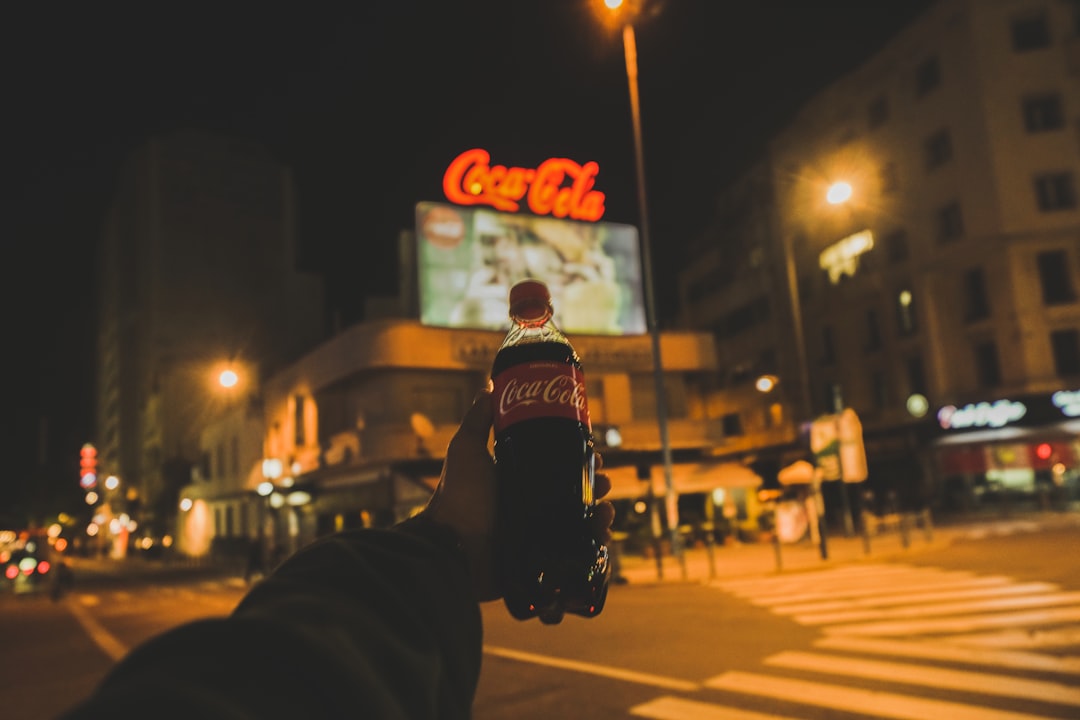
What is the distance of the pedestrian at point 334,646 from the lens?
87cm

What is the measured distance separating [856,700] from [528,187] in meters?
30.9

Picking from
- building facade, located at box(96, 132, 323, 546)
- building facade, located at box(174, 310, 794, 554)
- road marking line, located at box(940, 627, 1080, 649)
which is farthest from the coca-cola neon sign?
building facade, located at box(96, 132, 323, 546)

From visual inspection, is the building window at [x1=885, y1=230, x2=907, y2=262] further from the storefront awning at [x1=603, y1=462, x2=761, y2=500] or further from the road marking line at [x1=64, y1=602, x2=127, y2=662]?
the road marking line at [x1=64, y1=602, x2=127, y2=662]

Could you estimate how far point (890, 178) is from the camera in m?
42.2

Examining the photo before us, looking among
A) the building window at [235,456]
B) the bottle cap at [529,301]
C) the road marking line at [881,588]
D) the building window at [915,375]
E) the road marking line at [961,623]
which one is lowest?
the road marking line at [881,588]

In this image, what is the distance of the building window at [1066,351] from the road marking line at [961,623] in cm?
2954

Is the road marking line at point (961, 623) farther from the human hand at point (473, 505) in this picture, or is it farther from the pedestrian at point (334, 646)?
the pedestrian at point (334, 646)

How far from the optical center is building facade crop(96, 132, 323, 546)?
76.1m

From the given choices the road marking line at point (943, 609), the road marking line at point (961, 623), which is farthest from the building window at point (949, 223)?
the road marking line at point (961, 623)

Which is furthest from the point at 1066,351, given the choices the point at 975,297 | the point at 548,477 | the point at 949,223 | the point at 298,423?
the point at 548,477

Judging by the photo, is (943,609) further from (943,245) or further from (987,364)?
(943,245)

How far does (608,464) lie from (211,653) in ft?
101

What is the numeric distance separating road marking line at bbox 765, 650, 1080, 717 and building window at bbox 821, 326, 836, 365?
4156 cm

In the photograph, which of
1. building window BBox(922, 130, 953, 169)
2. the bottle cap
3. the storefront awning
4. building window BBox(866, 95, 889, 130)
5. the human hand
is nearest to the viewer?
the human hand
